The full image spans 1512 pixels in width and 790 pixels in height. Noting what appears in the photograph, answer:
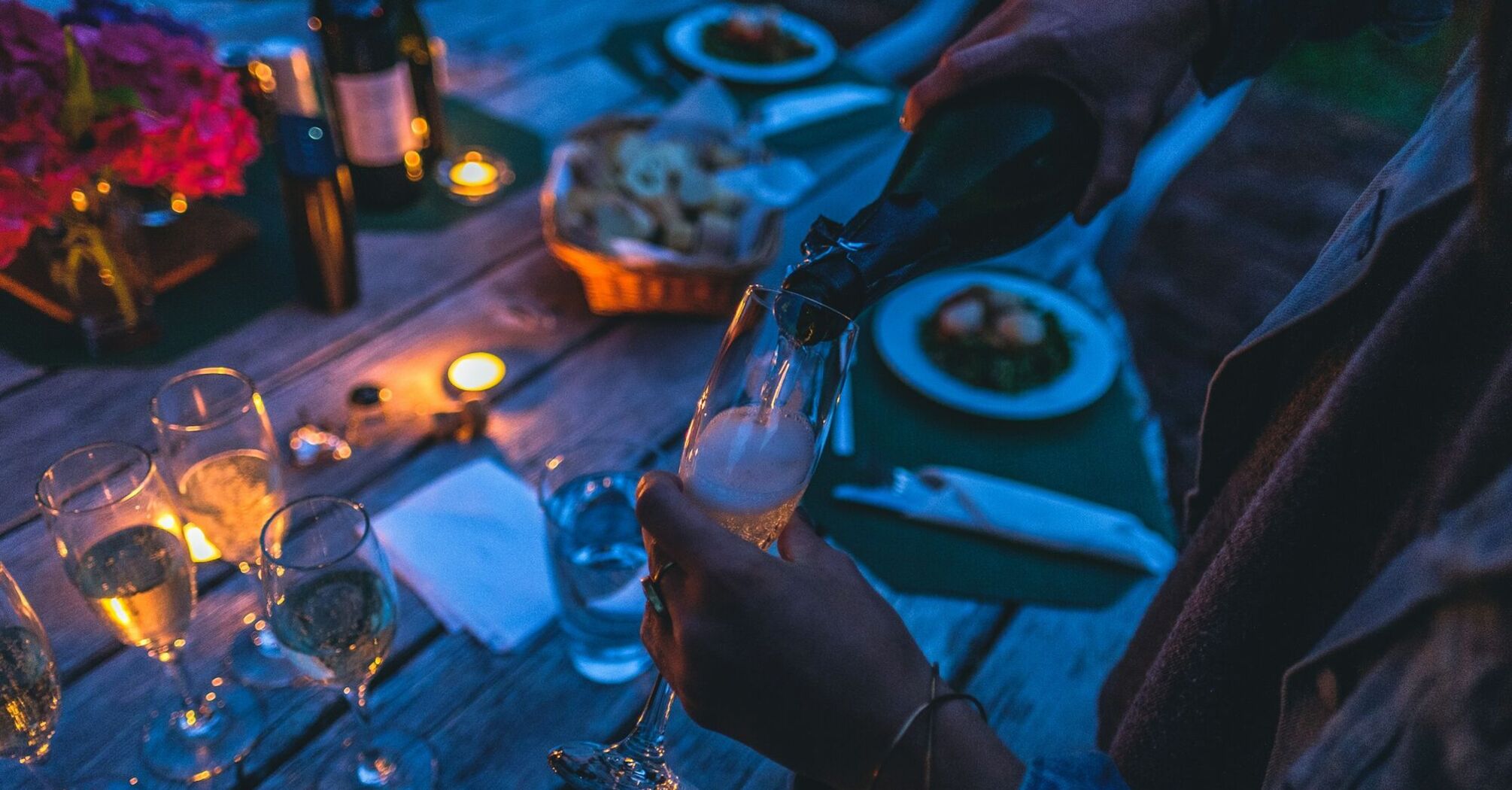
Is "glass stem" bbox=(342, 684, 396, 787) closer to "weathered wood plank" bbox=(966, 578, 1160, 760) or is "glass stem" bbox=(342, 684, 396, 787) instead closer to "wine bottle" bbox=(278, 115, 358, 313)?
"weathered wood plank" bbox=(966, 578, 1160, 760)

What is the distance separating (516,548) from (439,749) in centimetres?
22

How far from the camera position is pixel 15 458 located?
0.94m

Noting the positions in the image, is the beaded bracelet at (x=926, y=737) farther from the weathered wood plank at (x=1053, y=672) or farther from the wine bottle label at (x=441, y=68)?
the wine bottle label at (x=441, y=68)

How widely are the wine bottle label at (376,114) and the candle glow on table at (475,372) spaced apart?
37cm

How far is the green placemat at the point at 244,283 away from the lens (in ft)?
3.51

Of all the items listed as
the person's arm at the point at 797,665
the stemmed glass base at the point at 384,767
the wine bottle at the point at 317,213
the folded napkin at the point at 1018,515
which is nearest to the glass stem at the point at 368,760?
the stemmed glass base at the point at 384,767

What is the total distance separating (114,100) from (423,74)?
54 centimetres

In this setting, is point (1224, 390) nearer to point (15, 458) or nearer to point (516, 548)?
point (516, 548)

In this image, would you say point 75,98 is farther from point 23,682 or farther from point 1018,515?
point 1018,515

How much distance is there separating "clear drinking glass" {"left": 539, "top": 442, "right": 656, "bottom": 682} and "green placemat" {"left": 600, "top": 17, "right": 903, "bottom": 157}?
923 mm

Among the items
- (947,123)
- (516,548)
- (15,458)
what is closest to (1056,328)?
(947,123)

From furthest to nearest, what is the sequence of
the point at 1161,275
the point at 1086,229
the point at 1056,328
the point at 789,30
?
the point at 1161,275
the point at 789,30
the point at 1086,229
the point at 1056,328

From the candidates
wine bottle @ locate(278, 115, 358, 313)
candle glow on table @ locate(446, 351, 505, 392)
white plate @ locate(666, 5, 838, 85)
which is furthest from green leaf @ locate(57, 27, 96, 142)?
white plate @ locate(666, 5, 838, 85)

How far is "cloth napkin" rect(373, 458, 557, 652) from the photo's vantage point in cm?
85
